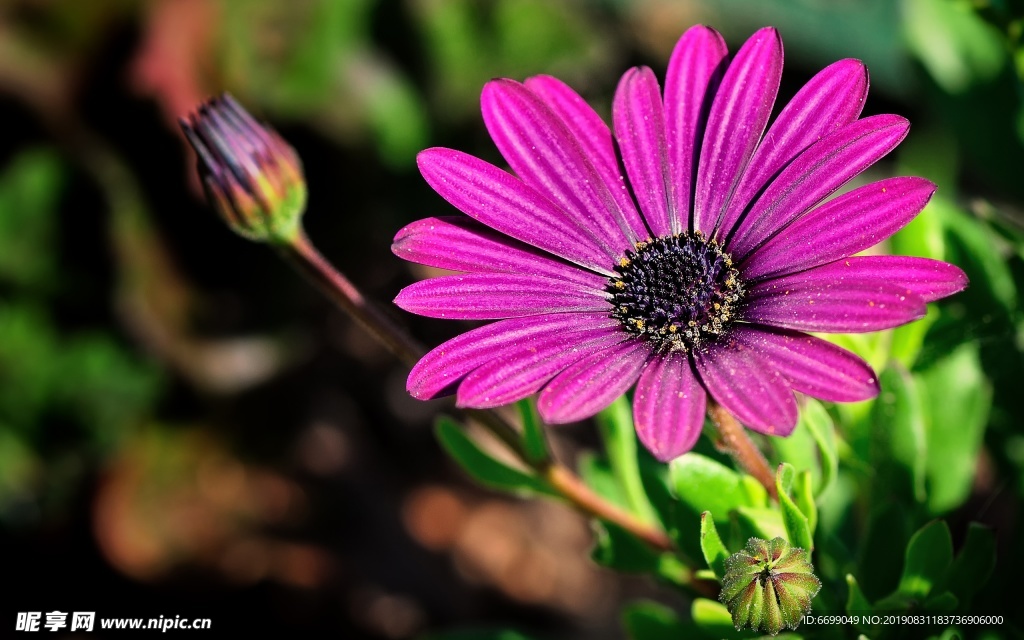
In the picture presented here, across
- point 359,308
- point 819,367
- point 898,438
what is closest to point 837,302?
point 819,367

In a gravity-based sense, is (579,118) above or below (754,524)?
above

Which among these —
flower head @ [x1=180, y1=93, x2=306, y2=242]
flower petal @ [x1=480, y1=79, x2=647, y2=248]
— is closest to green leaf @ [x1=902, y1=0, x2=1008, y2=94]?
flower petal @ [x1=480, y1=79, x2=647, y2=248]

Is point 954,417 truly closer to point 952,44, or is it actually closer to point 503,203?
point 952,44

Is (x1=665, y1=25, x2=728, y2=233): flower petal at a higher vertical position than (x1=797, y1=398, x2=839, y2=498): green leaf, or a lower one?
higher

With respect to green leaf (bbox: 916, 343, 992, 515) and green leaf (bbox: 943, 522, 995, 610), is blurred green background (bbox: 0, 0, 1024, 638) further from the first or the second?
green leaf (bbox: 943, 522, 995, 610)

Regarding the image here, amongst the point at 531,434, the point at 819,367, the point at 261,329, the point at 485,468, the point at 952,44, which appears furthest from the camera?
the point at 261,329

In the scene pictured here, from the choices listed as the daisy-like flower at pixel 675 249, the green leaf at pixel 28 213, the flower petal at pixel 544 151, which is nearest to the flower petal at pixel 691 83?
the daisy-like flower at pixel 675 249

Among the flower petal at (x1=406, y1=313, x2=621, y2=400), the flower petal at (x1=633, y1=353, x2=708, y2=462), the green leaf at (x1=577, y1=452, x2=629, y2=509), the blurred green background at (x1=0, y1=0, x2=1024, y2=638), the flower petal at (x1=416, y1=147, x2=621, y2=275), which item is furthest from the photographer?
the blurred green background at (x1=0, y1=0, x2=1024, y2=638)

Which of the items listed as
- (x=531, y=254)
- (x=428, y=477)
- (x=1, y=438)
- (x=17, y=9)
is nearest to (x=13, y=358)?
(x=1, y=438)
